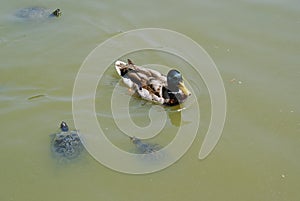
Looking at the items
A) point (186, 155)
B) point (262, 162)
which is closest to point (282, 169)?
point (262, 162)

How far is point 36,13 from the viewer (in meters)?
9.63

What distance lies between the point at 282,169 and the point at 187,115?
1959 millimetres

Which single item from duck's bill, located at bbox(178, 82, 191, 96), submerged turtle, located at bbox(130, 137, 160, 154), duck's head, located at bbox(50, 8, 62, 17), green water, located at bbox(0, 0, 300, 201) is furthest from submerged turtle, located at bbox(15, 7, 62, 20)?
submerged turtle, located at bbox(130, 137, 160, 154)

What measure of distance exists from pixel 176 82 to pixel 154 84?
1.44ft

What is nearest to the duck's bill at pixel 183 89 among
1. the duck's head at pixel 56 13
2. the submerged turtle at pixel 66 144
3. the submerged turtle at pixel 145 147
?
the submerged turtle at pixel 145 147

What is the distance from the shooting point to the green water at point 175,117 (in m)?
6.05

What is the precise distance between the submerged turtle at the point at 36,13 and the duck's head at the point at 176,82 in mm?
3461

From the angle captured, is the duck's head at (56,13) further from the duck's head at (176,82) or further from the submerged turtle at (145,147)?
the submerged turtle at (145,147)

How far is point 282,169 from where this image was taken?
20.8ft

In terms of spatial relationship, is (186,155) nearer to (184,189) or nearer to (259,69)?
(184,189)

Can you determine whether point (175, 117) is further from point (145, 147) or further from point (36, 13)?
point (36, 13)

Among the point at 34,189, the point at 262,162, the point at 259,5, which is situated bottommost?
the point at 34,189

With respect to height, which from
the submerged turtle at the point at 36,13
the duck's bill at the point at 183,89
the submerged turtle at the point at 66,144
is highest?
the duck's bill at the point at 183,89

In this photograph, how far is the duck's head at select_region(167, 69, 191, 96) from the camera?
767cm
